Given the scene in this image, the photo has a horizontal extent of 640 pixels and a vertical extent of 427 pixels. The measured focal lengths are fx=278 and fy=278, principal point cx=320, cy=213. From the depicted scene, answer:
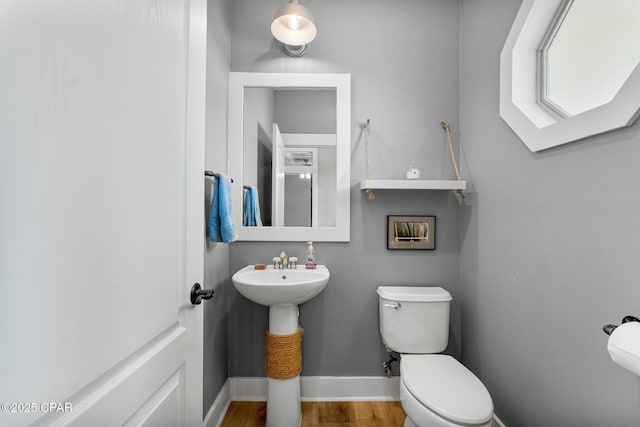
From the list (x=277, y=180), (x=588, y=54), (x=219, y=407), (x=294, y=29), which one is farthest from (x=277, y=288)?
(x=588, y=54)

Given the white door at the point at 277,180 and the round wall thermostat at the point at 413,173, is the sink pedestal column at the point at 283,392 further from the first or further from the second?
the round wall thermostat at the point at 413,173

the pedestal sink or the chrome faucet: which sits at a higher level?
the chrome faucet

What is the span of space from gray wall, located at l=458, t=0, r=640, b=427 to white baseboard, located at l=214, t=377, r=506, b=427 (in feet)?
1.79

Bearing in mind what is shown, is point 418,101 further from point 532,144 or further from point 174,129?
point 174,129

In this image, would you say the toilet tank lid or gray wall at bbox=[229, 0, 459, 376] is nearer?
the toilet tank lid

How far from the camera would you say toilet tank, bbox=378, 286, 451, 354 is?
1.58 metres

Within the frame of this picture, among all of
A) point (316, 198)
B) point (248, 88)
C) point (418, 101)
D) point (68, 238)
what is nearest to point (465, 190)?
point (418, 101)

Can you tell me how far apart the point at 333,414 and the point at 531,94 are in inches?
80.4

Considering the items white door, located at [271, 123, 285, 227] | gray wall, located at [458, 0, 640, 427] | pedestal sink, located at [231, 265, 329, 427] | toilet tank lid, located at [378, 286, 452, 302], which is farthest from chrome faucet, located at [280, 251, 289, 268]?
gray wall, located at [458, 0, 640, 427]

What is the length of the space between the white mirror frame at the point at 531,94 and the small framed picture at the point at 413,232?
733 mm

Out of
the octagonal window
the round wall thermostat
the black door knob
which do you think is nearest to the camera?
the black door knob

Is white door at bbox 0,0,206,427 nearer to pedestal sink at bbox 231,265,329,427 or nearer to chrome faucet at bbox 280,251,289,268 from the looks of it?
pedestal sink at bbox 231,265,329,427

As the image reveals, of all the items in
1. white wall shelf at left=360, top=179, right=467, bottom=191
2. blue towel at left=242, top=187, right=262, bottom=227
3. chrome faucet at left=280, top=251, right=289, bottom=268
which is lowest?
chrome faucet at left=280, top=251, right=289, bottom=268

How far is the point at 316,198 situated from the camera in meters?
1.85
